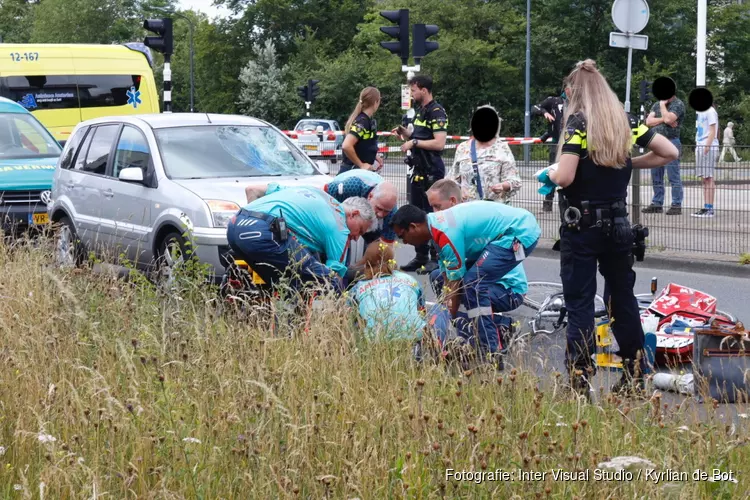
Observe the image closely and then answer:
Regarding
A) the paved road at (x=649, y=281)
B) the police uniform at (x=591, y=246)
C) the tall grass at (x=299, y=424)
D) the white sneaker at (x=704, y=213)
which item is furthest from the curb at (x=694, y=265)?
the tall grass at (x=299, y=424)

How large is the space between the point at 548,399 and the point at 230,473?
1548 millimetres

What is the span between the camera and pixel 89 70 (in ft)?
68.6

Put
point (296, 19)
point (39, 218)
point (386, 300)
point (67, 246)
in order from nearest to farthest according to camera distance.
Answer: point (386, 300) → point (67, 246) → point (39, 218) → point (296, 19)

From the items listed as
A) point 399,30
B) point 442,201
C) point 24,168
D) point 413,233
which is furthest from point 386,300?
point 399,30

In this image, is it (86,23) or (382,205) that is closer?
(382,205)

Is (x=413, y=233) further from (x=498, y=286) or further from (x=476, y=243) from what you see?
(x=498, y=286)

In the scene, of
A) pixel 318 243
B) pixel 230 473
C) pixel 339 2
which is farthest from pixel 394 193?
pixel 339 2

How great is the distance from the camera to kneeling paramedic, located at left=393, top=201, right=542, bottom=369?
6730mm

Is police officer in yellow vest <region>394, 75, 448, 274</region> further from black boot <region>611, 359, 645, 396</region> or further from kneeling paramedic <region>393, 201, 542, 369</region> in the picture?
black boot <region>611, 359, 645, 396</region>

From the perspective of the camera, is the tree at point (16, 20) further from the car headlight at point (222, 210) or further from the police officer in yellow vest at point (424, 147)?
the car headlight at point (222, 210)

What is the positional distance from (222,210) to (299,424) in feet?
16.7

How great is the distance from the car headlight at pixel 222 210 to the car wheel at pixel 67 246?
1081 millimetres

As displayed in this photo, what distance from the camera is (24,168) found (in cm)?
1270

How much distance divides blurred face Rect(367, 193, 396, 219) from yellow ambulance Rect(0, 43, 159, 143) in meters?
14.0
